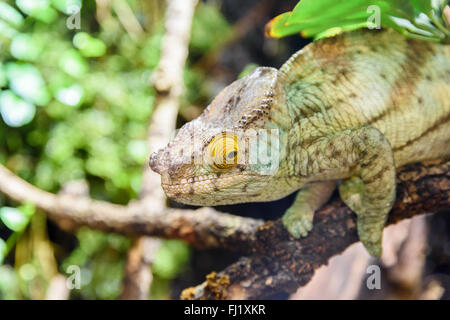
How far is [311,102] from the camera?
3.30ft

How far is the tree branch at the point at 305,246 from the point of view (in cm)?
104

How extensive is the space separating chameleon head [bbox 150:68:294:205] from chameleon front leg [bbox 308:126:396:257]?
134 mm

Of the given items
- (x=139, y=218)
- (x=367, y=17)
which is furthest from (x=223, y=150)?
(x=139, y=218)

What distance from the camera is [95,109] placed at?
6.45ft

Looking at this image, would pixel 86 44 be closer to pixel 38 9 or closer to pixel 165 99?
pixel 38 9

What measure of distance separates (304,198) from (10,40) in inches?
54.2

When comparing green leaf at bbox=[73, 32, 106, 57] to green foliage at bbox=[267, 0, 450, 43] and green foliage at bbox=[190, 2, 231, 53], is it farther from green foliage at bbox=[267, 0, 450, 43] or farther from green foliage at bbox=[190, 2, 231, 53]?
green foliage at bbox=[267, 0, 450, 43]

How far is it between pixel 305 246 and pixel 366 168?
283mm

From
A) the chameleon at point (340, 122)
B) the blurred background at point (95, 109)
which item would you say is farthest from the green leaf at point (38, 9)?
the chameleon at point (340, 122)

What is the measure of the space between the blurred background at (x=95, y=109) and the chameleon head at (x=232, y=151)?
0.34m

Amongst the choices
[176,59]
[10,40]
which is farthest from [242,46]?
[10,40]

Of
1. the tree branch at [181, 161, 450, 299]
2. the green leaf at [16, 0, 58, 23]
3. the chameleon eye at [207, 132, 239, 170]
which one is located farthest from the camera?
the green leaf at [16, 0, 58, 23]

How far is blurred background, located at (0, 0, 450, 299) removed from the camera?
146 centimetres

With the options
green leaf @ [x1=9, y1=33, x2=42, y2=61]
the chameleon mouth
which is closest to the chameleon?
the chameleon mouth
